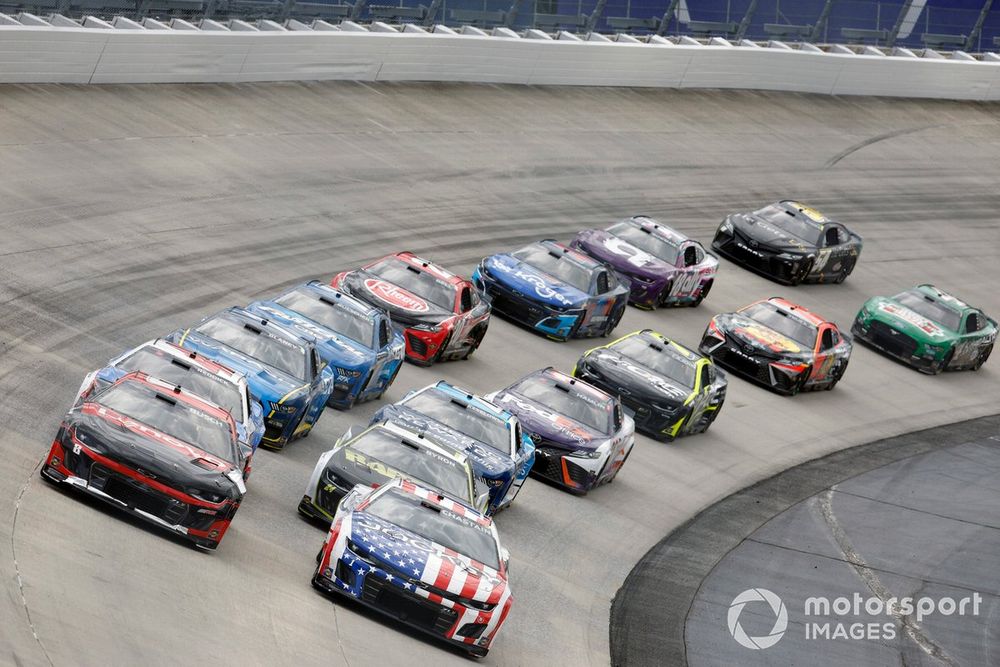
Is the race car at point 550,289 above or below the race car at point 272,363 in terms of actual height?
below

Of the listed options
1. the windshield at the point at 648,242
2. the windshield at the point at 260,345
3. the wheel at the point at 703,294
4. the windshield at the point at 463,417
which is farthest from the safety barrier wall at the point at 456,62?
the windshield at the point at 463,417

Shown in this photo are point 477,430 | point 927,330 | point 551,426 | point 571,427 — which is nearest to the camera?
point 477,430

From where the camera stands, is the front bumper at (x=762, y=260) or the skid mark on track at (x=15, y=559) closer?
the skid mark on track at (x=15, y=559)

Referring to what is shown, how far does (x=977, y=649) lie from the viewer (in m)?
20.4

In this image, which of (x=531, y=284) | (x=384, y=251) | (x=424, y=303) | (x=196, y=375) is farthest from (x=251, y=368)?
(x=384, y=251)

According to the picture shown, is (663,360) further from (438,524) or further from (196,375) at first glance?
(438,524)

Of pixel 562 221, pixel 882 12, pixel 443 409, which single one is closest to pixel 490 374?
pixel 443 409

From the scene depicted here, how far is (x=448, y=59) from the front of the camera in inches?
1608

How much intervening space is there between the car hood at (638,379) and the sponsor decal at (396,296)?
2.63m

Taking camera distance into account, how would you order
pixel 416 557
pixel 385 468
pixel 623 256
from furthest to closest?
1. pixel 623 256
2. pixel 385 468
3. pixel 416 557

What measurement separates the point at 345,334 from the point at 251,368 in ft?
9.29

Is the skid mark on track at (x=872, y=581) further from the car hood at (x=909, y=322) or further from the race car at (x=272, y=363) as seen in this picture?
the car hood at (x=909, y=322)

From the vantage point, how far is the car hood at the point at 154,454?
15297mm

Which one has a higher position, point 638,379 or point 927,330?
point 927,330
